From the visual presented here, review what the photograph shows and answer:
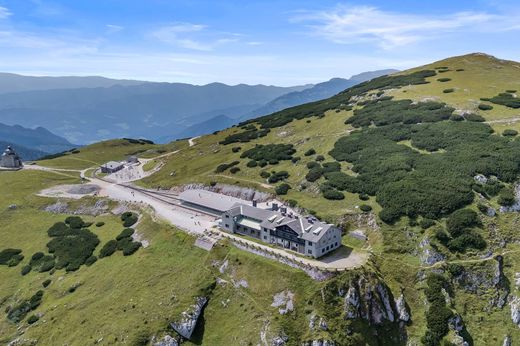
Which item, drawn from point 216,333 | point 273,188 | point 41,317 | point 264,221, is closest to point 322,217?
point 264,221

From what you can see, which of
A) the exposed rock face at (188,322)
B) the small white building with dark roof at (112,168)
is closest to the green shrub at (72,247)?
the exposed rock face at (188,322)

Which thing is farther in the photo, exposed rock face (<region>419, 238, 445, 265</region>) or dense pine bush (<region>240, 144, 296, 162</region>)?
dense pine bush (<region>240, 144, 296, 162</region>)

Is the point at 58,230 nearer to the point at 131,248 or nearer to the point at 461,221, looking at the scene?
the point at 131,248

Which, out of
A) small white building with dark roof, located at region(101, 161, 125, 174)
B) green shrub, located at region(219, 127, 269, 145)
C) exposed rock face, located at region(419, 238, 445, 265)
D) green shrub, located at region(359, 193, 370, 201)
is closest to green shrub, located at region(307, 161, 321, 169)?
green shrub, located at region(359, 193, 370, 201)

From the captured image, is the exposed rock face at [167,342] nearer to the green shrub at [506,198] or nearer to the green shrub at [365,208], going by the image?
the green shrub at [365,208]

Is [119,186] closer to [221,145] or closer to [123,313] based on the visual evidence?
[221,145]

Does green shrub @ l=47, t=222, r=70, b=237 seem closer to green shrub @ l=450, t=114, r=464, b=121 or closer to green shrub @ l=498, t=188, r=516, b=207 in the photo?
green shrub @ l=498, t=188, r=516, b=207
